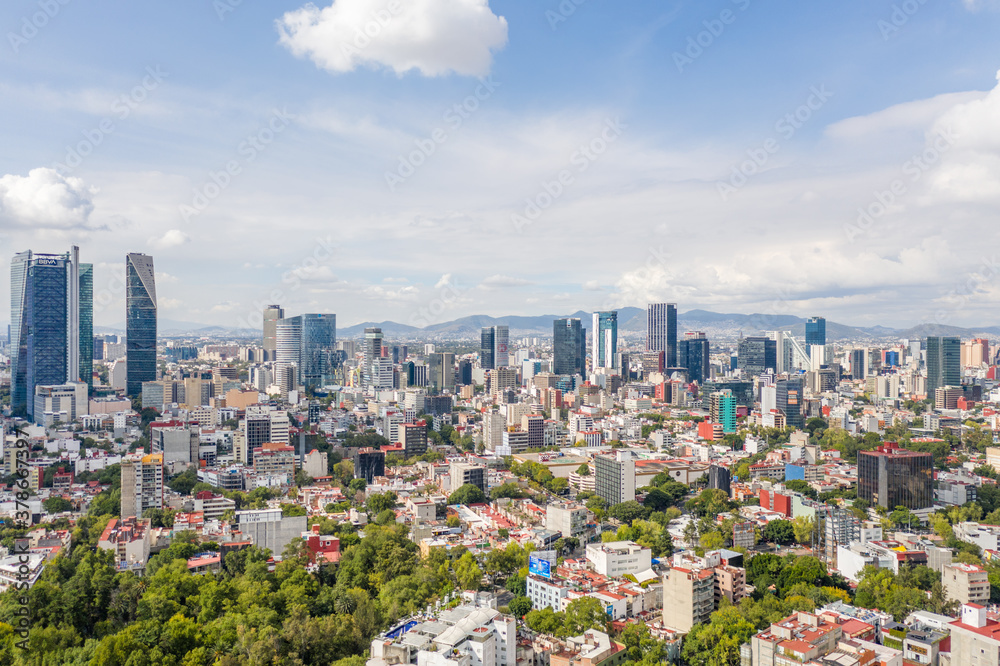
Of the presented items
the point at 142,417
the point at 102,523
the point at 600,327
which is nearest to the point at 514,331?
the point at 600,327

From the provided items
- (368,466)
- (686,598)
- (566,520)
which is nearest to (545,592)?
(686,598)

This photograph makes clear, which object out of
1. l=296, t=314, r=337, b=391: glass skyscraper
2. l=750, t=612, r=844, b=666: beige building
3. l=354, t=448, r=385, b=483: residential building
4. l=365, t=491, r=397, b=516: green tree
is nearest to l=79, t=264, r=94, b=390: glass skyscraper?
l=296, t=314, r=337, b=391: glass skyscraper

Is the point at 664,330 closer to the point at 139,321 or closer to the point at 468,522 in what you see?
the point at 139,321

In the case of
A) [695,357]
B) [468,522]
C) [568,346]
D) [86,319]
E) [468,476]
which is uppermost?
[86,319]

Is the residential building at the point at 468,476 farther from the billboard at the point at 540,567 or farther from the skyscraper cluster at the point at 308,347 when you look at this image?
the skyscraper cluster at the point at 308,347

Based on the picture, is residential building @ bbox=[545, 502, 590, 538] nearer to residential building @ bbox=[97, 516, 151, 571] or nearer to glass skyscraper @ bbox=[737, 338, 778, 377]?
residential building @ bbox=[97, 516, 151, 571]

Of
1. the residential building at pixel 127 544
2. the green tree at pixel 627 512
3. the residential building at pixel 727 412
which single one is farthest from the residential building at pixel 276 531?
the residential building at pixel 727 412
